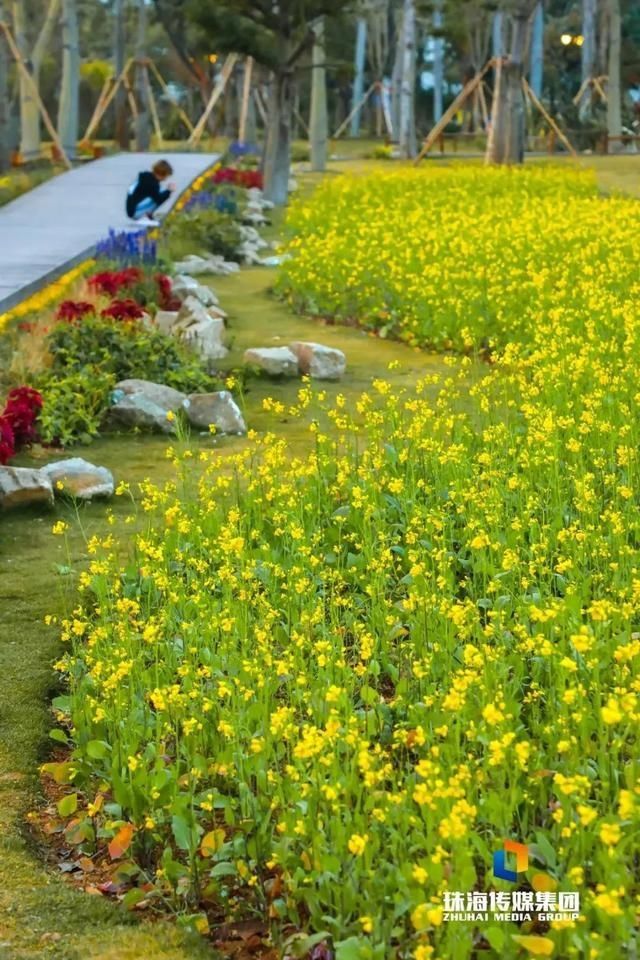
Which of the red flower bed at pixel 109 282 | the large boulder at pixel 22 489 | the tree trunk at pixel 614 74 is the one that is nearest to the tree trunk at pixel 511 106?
the tree trunk at pixel 614 74

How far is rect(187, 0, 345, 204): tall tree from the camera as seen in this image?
837 inches

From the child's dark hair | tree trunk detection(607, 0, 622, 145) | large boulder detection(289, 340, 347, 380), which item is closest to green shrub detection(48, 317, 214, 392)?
large boulder detection(289, 340, 347, 380)

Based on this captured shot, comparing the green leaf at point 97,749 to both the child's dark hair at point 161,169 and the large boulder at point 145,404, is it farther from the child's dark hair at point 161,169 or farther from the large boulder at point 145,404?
the child's dark hair at point 161,169

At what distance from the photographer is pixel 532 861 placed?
129 inches

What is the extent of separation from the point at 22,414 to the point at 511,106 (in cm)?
2258

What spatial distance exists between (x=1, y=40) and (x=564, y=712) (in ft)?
62.2

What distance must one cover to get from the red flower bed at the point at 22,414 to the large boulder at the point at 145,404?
533 millimetres

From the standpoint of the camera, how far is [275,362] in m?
9.37

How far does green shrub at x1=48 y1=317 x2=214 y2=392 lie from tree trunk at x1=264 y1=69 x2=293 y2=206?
14.2m

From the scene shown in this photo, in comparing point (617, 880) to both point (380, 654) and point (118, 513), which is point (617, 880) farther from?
point (118, 513)

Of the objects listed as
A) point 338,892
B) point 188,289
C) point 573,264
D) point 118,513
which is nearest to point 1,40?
point 188,289
